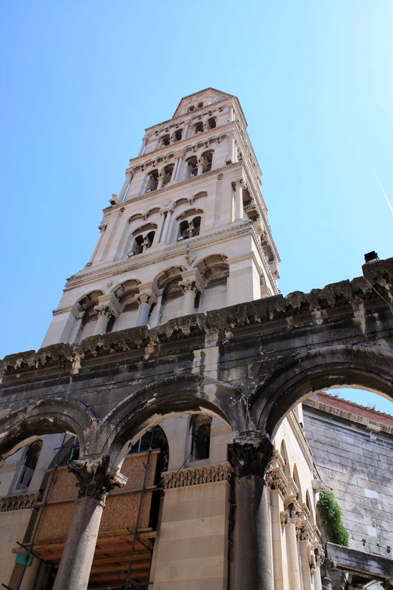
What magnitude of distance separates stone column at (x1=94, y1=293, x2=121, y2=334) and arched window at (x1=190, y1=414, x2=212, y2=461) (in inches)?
278

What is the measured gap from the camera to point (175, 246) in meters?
21.0

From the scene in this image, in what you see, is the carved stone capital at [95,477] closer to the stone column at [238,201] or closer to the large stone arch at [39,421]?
the large stone arch at [39,421]

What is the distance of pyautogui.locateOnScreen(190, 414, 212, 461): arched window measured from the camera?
12.6m

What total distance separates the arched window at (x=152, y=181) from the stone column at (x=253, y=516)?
2237 cm

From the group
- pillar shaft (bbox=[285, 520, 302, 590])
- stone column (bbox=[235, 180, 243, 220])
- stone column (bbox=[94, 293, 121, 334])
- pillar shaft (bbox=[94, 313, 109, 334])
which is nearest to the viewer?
pillar shaft (bbox=[285, 520, 302, 590])

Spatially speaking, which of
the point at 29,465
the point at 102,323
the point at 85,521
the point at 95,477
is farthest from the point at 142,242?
the point at 85,521

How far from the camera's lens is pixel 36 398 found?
1200cm

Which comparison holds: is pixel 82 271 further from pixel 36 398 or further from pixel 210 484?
pixel 210 484

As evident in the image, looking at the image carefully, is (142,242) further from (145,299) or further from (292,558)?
(292,558)

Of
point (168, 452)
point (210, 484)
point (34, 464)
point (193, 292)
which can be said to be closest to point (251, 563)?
point (210, 484)

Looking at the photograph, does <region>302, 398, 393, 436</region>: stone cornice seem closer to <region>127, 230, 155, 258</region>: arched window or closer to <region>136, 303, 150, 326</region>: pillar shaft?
<region>136, 303, 150, 326</region>: pillar shaft

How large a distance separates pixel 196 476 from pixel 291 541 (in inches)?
159

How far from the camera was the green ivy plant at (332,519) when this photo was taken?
1825 cm

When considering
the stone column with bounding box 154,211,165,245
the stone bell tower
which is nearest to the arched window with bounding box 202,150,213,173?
the stone bell tower
